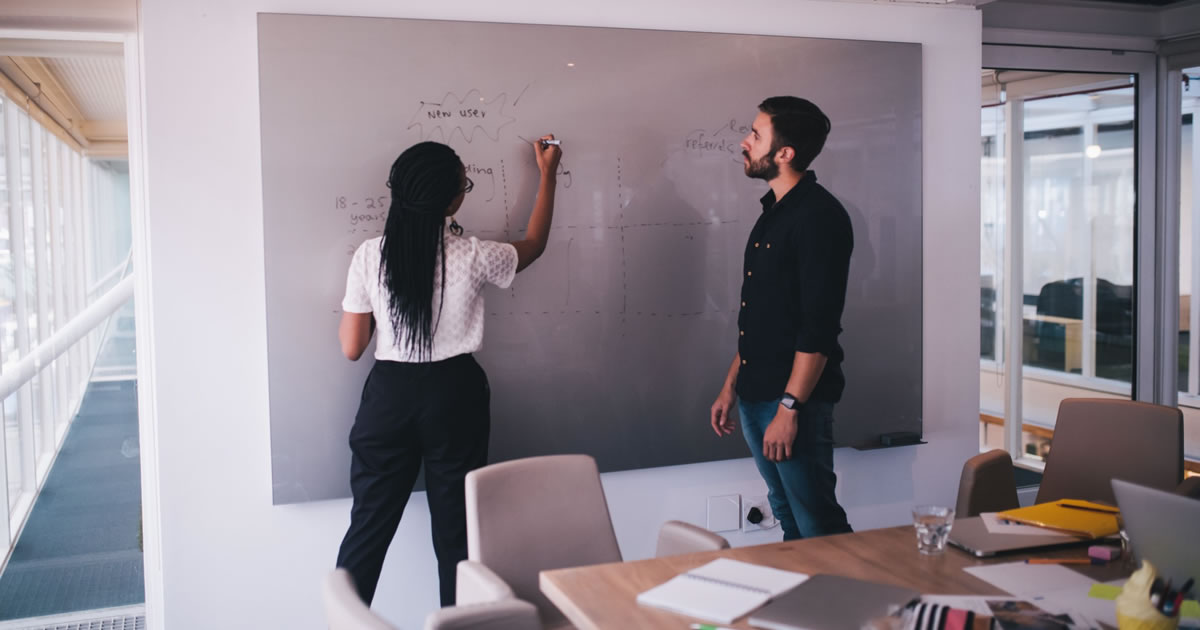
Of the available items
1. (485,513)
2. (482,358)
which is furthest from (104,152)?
(485,513)

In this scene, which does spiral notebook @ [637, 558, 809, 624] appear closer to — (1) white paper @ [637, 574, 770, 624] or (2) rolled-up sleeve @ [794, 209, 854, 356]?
(1) white paper @ [637, 574, 770, 624]

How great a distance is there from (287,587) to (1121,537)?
2610 mm

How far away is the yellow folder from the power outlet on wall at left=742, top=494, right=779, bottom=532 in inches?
60.8

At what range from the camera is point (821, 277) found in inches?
115

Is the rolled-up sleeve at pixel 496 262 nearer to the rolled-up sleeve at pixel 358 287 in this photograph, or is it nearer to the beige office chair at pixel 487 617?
the rolled-up sleeve at pixel 358 287

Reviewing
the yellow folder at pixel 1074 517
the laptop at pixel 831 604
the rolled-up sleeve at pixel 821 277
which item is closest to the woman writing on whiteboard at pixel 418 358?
the rolled-up sleeve at pixel 821 277

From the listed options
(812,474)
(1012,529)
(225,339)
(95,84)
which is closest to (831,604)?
(1012,529)

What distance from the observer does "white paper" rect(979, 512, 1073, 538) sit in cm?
220

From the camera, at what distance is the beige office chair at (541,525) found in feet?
8.19

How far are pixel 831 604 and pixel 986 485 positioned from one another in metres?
1.35

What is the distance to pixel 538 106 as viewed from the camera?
338 centimetres

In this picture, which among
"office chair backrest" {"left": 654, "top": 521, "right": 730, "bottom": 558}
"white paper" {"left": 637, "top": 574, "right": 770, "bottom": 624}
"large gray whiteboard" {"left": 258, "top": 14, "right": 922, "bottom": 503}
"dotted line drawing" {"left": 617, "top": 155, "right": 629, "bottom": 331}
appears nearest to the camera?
"white paper" {"left": 637, "top": 574, "right": 770, "bottom": 624}

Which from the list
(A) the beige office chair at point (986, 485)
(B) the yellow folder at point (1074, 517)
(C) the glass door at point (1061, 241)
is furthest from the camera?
(C) the glass door at point (1061, 241)

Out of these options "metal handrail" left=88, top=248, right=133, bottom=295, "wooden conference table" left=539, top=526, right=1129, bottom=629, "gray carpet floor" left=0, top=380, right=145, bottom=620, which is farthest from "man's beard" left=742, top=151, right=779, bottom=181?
"gray carpet floor" left=0, top=380, right=145, bottom=620
